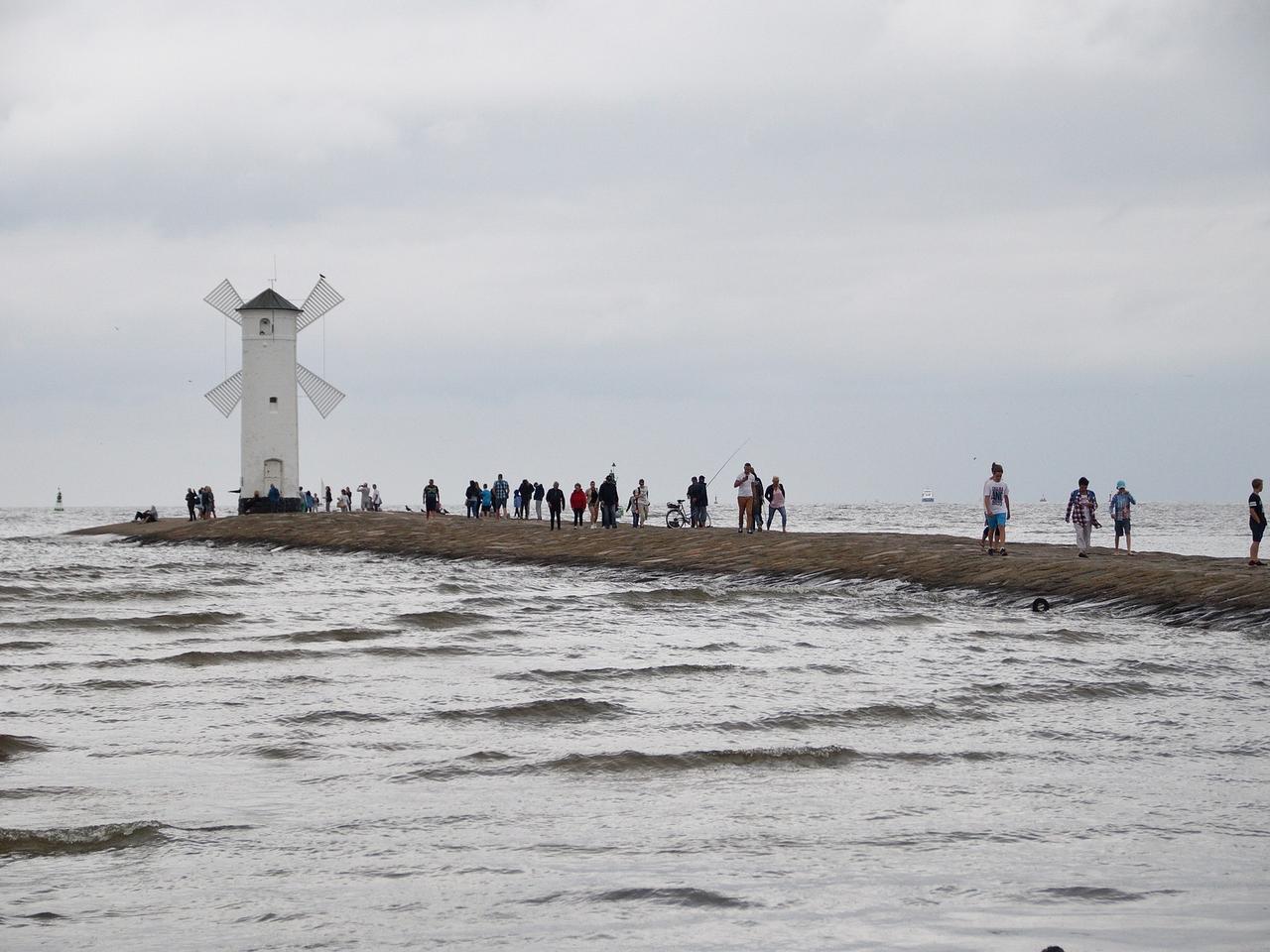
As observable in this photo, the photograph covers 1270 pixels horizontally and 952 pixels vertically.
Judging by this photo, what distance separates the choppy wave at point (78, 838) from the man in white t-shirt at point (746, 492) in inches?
1012

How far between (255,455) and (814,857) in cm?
4809

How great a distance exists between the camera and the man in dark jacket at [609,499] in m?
38.8

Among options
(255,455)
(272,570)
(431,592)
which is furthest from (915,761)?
(255,455)

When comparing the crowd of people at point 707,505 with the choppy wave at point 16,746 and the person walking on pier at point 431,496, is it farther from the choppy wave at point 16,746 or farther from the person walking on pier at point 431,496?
the choppy wave at point 16,746

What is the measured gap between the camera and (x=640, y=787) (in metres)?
9.55

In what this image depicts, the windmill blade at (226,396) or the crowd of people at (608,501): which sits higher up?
the windmill blade at (226,396)

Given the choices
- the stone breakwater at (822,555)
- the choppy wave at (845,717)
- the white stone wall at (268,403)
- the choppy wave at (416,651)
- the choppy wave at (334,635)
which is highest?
the white stone wall at (268,403)

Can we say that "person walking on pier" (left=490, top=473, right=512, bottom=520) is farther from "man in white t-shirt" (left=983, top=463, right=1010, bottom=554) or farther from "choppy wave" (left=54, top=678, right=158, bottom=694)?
"choppy wave" (left=54, top=678, right=158, bottom=694)

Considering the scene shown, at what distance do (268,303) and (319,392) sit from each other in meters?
5.88

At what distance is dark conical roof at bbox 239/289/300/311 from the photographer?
176ft

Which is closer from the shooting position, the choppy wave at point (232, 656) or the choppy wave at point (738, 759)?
the choppy wave at point (738, 759)

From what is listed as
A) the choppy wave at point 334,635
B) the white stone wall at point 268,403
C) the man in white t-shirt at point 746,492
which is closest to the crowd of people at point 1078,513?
the man in white t-shirt at point 746,492

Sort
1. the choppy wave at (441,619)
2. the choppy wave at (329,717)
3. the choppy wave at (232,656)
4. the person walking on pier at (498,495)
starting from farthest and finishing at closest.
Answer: the person walking on pier at (498,495) → the choppy wave at (441,619) → the choppy wave at (232,656) → the choppy wave at (329,717)

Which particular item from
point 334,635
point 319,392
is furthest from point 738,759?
point 319,392
